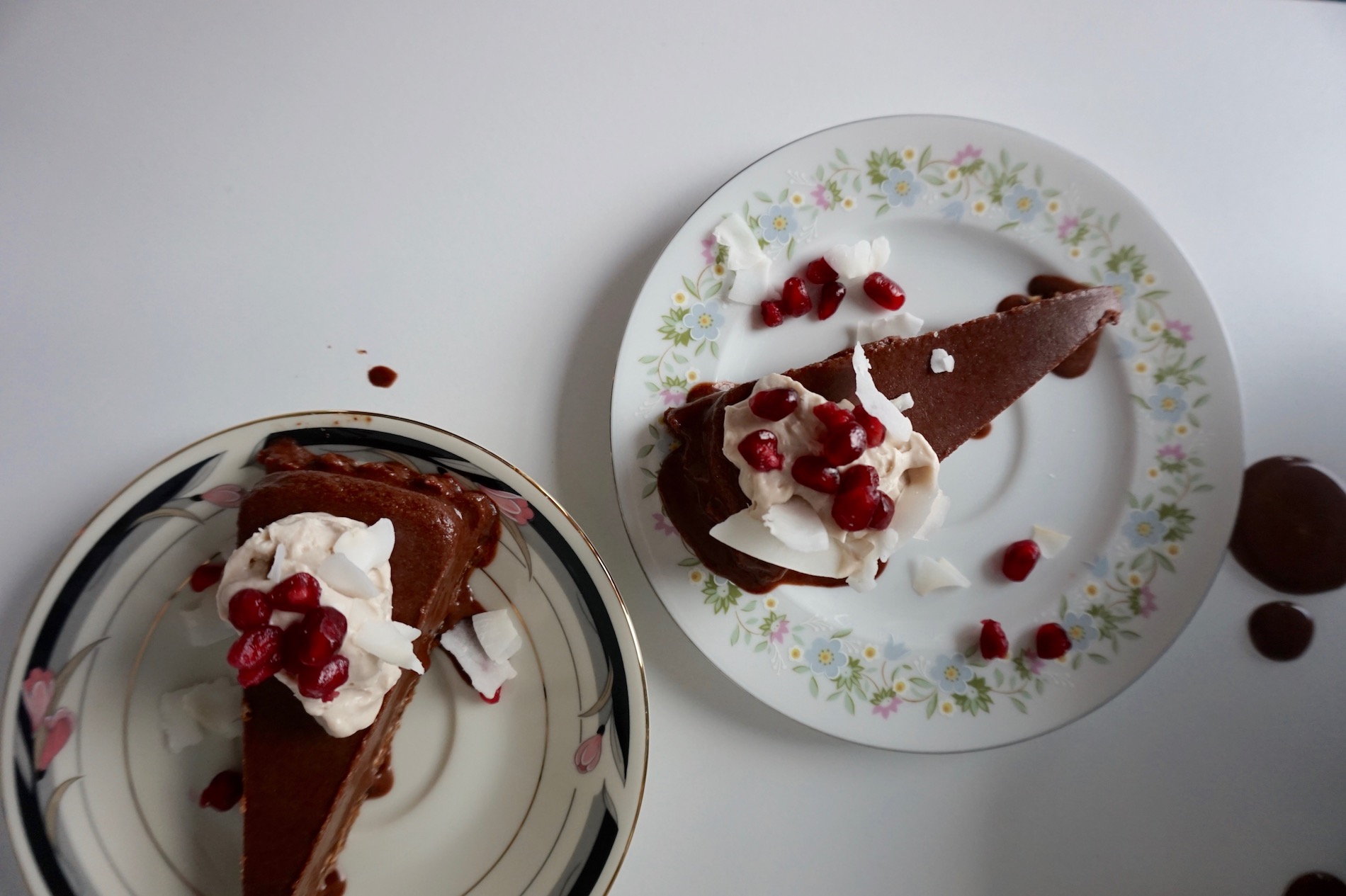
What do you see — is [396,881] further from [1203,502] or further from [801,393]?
[1203,502]

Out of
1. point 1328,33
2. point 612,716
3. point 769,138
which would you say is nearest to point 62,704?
point 612,716

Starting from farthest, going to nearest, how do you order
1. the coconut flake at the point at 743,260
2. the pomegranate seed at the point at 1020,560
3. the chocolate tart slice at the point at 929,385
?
1. the pomegranate seed at the point at 1020,560
2. the coconut flake at the point at 743,260
3. the chocolate tart slice at the point at 929,385

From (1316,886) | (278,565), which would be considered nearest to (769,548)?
(278,565)

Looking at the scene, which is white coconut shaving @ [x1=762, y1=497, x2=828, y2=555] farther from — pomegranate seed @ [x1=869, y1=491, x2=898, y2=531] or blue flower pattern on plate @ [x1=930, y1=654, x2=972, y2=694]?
blue flower pattern on plate @ [x1=930, y1=654, x2=972, y2=694]

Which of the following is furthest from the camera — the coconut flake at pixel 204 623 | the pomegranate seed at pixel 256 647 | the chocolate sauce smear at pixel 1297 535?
the chocolate sauce smear at pixel 1297 535

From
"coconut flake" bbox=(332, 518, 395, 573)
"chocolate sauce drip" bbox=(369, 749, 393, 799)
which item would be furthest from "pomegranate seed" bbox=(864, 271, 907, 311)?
"chocolate sauce drip" bbox=(369, 749, 393, 799)

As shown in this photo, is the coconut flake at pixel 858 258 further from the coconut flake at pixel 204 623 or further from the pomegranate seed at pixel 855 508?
the coconut flake at pixel 204 623

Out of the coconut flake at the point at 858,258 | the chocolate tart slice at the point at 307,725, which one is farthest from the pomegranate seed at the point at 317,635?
the coconut flake at the point at 858,258
